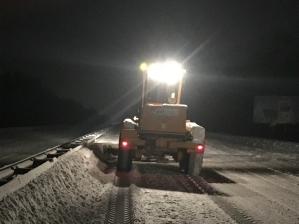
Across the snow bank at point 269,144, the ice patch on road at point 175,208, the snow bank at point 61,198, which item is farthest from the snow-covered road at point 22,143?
the snow bank at point 269,144

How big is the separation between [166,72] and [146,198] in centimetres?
586

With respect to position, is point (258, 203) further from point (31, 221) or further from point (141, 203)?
point (31, 221)

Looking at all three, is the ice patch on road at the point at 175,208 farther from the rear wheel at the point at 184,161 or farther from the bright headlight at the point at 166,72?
the bright headlight at the point at 166,72

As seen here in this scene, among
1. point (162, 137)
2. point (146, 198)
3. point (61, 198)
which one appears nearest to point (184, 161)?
point (162, 137)

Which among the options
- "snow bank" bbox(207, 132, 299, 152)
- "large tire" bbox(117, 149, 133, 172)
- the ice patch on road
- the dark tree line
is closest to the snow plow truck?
"large tire" bbox(117, 149, 133, 172)

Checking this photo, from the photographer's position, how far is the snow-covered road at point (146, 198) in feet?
20.7

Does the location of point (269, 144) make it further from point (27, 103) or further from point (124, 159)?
point (27, 103)

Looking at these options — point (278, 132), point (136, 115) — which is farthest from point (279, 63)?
point (136, 115)

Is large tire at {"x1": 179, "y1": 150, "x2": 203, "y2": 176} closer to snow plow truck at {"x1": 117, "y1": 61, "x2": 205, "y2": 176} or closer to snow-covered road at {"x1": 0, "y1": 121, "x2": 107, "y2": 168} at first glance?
snow plow truck at {"x1": 117, "y1": 61, "x2": 205, "y2": 176}

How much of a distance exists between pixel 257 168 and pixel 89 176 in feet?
26.8

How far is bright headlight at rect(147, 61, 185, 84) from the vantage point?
523 inches

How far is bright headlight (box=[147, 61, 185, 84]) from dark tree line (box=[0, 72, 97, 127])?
58.1 metres

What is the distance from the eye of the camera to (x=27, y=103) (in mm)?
87188

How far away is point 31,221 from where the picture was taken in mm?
5414
